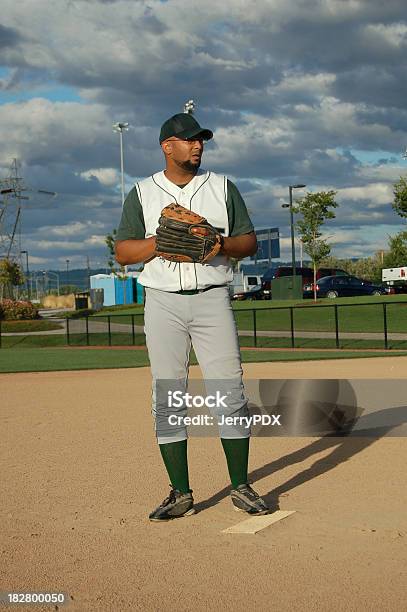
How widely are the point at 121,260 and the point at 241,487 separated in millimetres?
1507

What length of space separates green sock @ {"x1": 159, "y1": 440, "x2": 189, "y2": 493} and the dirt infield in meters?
0.21

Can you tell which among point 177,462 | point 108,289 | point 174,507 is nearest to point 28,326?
point 108,289

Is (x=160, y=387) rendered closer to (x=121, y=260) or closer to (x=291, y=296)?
(x=121, y=260)

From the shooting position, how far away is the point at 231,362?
15.7 feet

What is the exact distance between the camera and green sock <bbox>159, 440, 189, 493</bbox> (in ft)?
15.9

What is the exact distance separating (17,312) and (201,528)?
43.6 m

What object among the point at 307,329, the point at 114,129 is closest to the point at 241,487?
the point at 307,329

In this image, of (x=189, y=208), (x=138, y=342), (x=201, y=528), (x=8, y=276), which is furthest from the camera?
(x=8, y=276)

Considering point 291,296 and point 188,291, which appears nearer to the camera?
point 188,291

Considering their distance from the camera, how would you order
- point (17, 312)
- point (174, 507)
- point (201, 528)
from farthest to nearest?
1. point (17, 312)
2. point (174, 507)
3. point (201, 528)

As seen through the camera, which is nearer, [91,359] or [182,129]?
[182,129]

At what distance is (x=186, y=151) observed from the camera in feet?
15.9

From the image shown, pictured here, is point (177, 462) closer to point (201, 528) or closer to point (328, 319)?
point (201, 528)

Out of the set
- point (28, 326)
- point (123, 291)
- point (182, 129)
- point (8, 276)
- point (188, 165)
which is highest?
point (8, 276)
